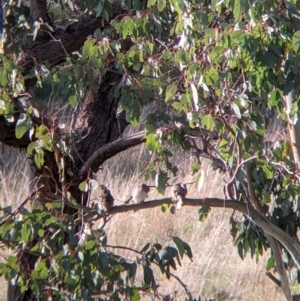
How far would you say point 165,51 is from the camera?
258cm

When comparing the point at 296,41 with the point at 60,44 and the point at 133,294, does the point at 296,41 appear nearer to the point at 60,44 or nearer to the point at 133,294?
the point at 133,294

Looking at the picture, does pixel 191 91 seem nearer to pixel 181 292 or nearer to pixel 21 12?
pixel 21 12

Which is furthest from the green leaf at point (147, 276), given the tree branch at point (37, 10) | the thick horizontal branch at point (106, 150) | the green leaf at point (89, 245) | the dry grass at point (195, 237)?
the dry grass at point (195, 237)

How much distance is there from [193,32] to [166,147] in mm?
628

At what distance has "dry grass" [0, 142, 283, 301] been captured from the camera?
511cm

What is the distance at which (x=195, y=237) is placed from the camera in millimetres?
5902

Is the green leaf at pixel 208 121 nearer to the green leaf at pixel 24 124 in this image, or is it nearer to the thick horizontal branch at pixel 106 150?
the green leaf at pixel 24 124

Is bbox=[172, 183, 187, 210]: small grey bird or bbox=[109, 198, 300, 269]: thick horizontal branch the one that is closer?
bbox=[172, 183, 187, 210]: small grey bird

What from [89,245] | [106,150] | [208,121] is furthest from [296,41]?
[106,150]

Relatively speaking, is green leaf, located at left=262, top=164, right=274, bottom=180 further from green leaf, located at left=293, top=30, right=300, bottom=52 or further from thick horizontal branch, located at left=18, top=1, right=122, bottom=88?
thick horizontal branch, located at left=18, top=1, right=122, bottom=88

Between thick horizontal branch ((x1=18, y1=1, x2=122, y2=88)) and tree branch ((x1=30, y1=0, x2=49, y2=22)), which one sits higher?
tree branch ((x1=30, y1=0, x2=49, y2=22))

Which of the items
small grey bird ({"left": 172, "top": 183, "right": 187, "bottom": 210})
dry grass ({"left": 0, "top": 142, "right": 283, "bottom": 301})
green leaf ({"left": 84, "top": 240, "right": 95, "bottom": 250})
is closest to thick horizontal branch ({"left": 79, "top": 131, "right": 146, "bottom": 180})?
small grey bird ({"left": 172, "top": 183, "right": 187, "bottom": 210})

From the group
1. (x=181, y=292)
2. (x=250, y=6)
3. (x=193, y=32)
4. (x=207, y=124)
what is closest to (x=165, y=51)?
(x=193, y=32)

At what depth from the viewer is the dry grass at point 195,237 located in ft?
16.8
